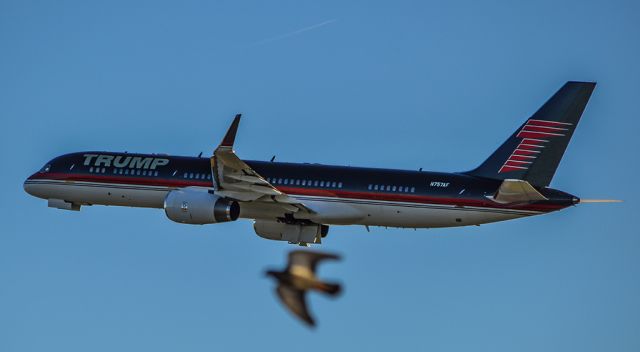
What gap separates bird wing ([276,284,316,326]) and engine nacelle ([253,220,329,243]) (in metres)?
40.1

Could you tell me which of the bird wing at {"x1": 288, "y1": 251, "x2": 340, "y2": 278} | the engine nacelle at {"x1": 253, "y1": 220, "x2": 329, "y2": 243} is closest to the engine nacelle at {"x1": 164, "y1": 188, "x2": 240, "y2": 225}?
the engine nacelle at {"x1": 253, "y1": 220, "x2": 329, "y2": 243}

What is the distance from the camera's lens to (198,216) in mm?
70438

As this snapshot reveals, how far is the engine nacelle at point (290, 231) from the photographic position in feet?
244

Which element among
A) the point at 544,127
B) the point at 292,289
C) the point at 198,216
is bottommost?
the point at 292,289

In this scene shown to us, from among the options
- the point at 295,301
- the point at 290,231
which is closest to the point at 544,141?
the point at 290,231

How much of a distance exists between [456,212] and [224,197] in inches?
457

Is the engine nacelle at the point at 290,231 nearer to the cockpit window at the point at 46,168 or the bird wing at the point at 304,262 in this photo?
the cockpit window at the point at 46,168

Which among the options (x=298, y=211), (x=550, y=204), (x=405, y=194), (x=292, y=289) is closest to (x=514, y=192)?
(x=550, y=204)

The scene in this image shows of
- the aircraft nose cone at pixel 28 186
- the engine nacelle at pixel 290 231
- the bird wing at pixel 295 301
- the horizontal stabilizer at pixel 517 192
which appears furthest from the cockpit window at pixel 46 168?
the bird wing at pixel 295 301

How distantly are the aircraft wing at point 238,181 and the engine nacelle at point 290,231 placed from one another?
2.61 metres

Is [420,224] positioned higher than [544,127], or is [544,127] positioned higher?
[544,127]

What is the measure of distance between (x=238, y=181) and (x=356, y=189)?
241 inches

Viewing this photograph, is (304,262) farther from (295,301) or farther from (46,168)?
(46,168)

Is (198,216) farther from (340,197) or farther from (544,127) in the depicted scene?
(544,127)
